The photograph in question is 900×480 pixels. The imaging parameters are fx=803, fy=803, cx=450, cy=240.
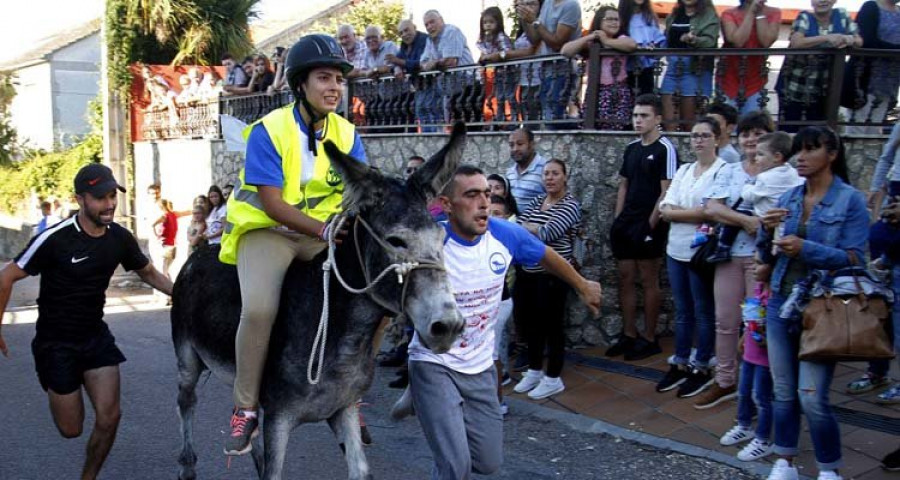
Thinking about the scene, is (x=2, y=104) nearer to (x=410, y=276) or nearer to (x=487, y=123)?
(x=487, y=123)

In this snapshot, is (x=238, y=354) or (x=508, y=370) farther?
(x=508, y=370)

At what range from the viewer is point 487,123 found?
985 centimetres

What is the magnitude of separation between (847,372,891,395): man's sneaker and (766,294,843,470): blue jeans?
1.68 m

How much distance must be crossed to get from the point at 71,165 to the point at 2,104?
424 inches

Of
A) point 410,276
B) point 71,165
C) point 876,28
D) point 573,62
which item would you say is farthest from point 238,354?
point 71,165

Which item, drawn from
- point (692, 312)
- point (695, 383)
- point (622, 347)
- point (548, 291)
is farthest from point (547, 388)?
point (692, 312)

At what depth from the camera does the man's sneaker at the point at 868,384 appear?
660 cm

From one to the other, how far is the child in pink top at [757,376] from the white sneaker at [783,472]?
416 mm

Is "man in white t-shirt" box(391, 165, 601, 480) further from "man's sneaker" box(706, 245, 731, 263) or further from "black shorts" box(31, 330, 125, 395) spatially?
"man's sneaker" box(706, 245, 731, 263)

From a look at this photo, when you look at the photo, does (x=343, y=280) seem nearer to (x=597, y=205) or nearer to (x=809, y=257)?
(x=809, y=257)

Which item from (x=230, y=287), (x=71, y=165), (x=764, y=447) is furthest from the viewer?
(x=71, y=165)

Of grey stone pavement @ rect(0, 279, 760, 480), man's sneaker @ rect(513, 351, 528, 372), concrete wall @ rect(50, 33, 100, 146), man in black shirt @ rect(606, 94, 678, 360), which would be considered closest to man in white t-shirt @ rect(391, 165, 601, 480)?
grey stone pavement @ rect(0, 279, 760, 480)

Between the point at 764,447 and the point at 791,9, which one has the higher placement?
the point at 791,9

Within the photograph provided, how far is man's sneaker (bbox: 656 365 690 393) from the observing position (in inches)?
281
